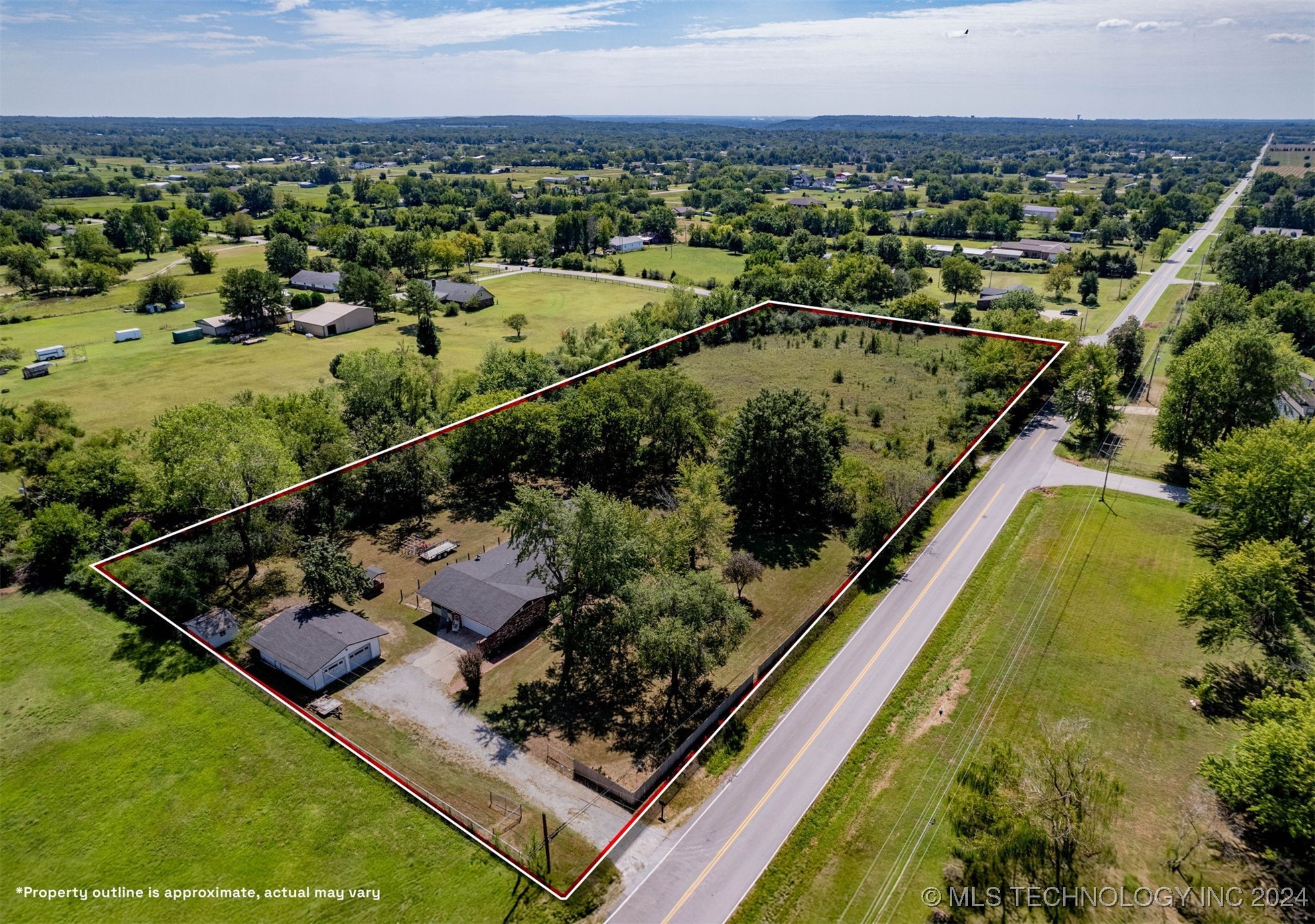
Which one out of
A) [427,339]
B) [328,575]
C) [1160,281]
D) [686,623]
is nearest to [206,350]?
[427,339]

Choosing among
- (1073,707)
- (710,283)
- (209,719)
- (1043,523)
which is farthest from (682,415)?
(710,283)

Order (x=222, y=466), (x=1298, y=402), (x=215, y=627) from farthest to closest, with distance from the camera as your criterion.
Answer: (x=1298, y=402)
(x=222, y=466)
(x=215, y=627)

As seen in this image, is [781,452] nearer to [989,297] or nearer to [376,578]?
[376,578]

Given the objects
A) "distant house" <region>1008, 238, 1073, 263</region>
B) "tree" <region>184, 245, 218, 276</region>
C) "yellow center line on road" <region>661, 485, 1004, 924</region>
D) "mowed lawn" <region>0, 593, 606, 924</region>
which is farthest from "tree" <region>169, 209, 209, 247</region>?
"distant house" <region>1008, 238, 1073, 263</region>

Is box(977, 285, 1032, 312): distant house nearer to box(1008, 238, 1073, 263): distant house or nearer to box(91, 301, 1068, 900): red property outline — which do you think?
box(91, 301, 1068, 900): red property outline

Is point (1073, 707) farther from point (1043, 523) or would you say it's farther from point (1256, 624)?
point (1043, 523)

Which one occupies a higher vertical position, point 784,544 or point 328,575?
point 328,575
